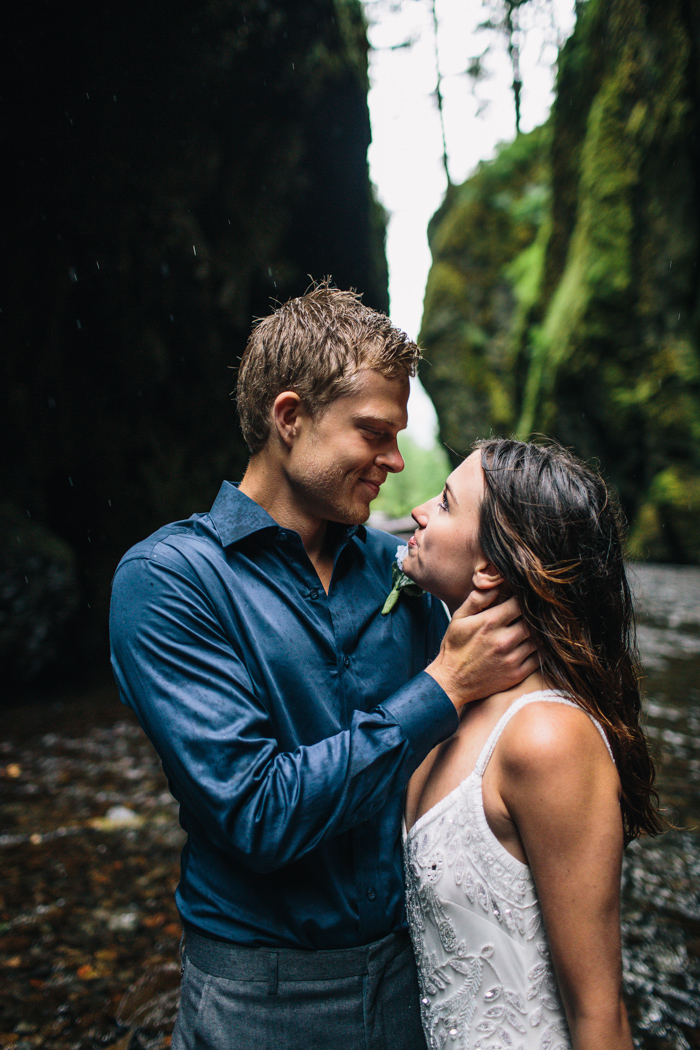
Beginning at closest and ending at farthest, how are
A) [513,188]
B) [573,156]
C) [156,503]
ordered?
[156,503], [573,156], [513,188]

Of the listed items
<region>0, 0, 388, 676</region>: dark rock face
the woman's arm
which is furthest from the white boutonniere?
<region>0, 0, 388, 676</region>: dark rock face

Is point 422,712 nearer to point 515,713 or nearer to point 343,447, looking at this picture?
point 515,713

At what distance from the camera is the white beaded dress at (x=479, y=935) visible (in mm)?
1380

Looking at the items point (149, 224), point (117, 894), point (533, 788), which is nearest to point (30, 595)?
point (117, 894)

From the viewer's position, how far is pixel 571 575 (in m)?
1.52

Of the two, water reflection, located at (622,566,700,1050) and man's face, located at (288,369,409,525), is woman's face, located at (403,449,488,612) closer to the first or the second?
man's face, located at (288,369,409,525)

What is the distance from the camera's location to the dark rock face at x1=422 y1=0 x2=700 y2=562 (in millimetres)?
11781

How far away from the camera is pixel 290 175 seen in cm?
850

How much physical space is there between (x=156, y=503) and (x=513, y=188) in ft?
64.2

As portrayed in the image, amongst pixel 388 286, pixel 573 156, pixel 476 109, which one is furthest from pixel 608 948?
pixel 476 109

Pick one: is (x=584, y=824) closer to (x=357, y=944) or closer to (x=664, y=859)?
(x=357, y=944)

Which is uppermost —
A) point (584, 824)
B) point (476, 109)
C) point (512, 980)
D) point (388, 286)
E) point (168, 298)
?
point (476, 109)

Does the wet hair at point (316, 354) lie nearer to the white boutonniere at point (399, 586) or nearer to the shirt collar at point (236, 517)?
the shirt collar at point (236, 517)

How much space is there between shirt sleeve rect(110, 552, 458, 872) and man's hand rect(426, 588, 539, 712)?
53 millimetres
